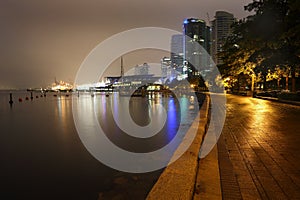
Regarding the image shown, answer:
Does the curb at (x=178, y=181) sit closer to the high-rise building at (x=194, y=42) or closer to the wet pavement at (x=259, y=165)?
the wet pavement at (x=259, y=165)

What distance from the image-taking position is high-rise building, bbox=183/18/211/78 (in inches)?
5086

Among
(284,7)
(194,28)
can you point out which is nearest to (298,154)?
(284,7)

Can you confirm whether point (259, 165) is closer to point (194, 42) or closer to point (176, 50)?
point (194, 42)

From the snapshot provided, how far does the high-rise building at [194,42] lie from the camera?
129175mm

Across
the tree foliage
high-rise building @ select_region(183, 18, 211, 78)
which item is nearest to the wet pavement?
the tree foliage

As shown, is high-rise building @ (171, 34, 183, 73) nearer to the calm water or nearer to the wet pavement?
the calm water

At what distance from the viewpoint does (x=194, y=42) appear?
14288 cm

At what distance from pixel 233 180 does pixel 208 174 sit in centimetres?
43

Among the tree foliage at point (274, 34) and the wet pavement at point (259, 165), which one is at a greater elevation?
the tree foliage at point (274, 34)

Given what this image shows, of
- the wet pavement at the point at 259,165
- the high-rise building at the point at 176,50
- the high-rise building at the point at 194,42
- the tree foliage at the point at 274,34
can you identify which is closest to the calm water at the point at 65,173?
the wet pavement at the point at 259,165

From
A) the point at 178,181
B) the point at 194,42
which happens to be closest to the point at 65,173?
the point at 178,181

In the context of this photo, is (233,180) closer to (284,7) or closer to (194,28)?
(284,7)

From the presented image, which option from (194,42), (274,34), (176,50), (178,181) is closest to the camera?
(178,181)

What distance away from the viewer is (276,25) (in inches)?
757
